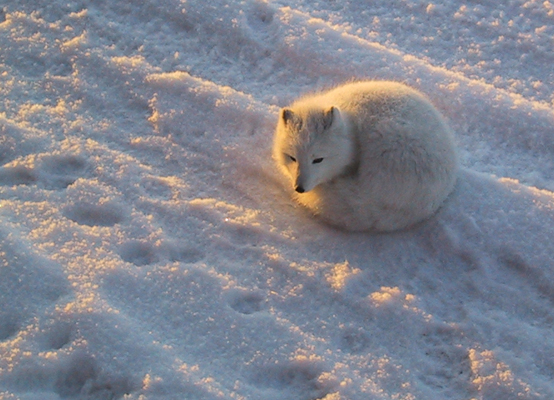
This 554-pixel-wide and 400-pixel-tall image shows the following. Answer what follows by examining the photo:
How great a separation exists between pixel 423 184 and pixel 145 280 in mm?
1403

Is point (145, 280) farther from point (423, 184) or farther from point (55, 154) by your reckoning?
point (423, 184)

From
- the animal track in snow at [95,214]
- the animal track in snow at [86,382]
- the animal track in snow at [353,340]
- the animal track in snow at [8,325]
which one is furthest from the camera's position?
the animal track in snow at [95,214]

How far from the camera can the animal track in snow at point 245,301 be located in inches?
98.5

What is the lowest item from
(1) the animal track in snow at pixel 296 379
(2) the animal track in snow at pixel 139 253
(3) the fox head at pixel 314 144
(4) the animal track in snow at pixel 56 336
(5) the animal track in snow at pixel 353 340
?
(1) the animal track in snow at pixel 296 379

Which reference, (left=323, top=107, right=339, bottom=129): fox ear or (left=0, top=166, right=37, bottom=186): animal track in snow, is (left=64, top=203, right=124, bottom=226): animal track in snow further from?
(left=323, top=107, right=339, bottom=129): fox ear

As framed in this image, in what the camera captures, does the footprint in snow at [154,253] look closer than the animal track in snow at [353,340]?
No

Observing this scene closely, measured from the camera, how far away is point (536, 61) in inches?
157

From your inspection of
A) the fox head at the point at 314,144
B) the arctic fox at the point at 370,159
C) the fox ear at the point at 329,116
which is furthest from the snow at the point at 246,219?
the fox ear at the point at 329,116

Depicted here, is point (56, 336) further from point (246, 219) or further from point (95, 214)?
point (246, 219)

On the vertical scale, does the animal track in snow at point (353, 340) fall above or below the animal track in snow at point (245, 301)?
below

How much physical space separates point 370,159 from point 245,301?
3.05 feet

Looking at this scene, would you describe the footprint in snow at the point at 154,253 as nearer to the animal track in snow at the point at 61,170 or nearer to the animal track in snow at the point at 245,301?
the animal track in snow at the point at 245,301

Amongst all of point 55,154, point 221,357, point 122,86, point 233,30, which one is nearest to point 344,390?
point 221,357

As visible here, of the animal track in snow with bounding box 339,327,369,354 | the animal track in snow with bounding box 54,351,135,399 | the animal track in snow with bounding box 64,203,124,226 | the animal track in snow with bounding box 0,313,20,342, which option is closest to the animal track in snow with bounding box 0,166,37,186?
the animal track in snow with bounding box 64,203,124,226
